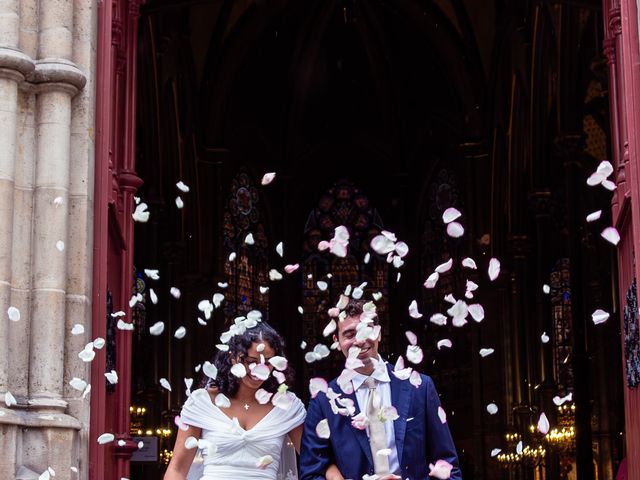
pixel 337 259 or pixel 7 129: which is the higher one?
pixel 337 259

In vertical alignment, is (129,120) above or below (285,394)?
above

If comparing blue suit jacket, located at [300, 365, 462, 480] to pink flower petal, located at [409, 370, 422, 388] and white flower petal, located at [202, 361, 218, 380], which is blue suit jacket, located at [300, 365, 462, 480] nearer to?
pink flower petal, located at [409, 370, 422, 388]

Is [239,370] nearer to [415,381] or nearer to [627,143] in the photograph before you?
[415,381]

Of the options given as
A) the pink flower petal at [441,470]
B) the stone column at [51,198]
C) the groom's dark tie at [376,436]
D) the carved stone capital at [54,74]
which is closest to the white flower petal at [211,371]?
the groom's dark tie at [376,436]

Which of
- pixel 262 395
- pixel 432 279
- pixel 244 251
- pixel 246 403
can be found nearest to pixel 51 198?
pixel 432 279

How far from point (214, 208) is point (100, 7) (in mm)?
15277

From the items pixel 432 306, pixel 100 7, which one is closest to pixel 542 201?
pixel 432 306

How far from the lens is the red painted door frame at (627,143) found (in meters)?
8.59

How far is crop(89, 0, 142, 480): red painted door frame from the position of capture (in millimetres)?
8641

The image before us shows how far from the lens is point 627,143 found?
9.49 meters

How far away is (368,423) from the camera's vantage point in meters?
5.52

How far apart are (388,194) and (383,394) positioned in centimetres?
2137

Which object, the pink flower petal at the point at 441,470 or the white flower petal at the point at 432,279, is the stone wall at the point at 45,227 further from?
the pink flower petal at the point at 441,470

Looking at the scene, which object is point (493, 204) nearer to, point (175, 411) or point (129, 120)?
point (175, 411)
